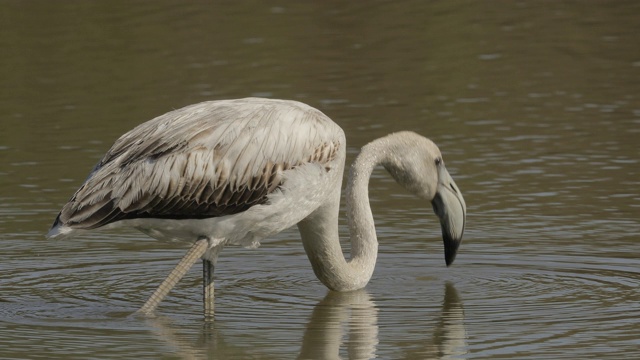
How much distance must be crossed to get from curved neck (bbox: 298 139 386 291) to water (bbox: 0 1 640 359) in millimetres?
174

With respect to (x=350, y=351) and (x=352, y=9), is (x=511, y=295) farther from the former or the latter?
(x=352, y=9)

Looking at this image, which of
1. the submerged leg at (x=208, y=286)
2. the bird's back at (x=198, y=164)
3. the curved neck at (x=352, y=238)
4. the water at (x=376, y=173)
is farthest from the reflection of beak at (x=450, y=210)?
the submerged leg at (x=208, y=286)

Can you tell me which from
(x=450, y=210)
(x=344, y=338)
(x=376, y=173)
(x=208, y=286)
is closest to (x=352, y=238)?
(x=450, y=210)

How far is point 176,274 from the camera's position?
10.0m

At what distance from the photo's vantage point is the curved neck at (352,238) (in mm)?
10867

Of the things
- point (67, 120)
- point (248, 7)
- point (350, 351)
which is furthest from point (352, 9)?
point (350, 351)

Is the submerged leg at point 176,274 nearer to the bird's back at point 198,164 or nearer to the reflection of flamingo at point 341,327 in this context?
the bird's back at point 198,164

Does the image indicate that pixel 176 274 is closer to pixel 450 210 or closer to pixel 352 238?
pixel 352 238

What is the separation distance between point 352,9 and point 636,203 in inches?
496

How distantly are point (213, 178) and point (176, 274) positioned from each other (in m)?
0.66

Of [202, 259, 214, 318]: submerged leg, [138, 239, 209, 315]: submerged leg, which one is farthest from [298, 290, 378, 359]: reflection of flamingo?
[138, 239, 209, 315]: submerged leg

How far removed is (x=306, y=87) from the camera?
64.5 ft

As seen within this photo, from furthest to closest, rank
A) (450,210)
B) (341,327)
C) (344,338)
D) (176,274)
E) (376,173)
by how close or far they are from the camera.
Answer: (376,173) < (450,210) < (341,327) < (176,274) < (344,338)

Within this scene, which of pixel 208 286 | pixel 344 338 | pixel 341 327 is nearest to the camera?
pixel 344 338
